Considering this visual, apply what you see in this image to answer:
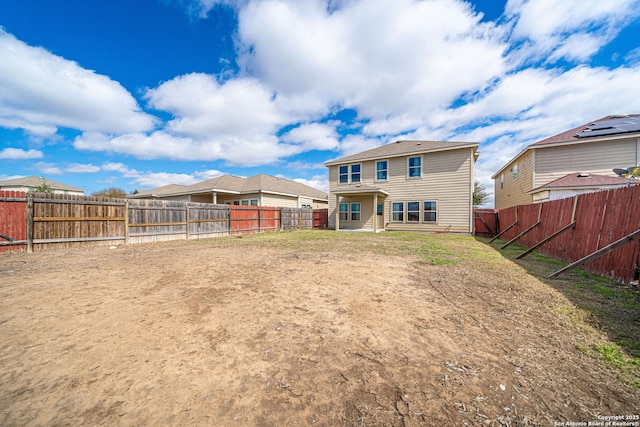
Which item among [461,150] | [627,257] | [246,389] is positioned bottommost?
[246,389]

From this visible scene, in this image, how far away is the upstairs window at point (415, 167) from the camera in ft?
52.4

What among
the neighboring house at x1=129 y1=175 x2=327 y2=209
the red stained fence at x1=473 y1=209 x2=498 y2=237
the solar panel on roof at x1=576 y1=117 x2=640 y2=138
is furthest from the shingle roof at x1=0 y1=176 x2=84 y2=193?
the solar panel on roof at x1=576 y1=117 x2=640 y2=138

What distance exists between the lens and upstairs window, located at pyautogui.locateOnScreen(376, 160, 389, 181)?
17141 mm

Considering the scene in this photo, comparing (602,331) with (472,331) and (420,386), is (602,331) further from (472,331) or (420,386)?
(420,386)

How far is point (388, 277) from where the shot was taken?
493 cm

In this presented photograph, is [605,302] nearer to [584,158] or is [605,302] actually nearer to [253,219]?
[584,158]

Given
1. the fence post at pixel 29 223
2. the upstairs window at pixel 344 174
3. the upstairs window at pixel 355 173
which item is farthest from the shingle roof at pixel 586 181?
the fence post at pixel 29 223

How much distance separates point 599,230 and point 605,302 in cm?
283

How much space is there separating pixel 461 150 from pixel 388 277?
13.5 m

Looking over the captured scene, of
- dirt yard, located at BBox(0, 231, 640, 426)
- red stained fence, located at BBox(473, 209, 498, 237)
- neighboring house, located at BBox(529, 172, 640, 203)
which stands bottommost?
dirt yard, located at BBox(0, 231, 640, 426)

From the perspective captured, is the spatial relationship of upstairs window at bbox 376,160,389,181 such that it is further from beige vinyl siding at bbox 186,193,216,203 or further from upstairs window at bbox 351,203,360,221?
beige vinyl siding at bbox 186,193,216,203

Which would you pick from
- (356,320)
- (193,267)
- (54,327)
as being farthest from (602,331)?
(193,267)

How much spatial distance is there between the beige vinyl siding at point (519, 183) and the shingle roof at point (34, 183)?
50328 millimetres

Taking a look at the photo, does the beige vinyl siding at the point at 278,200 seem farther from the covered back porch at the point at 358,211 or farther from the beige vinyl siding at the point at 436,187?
the beige vinyl siding at the point at 436,187
